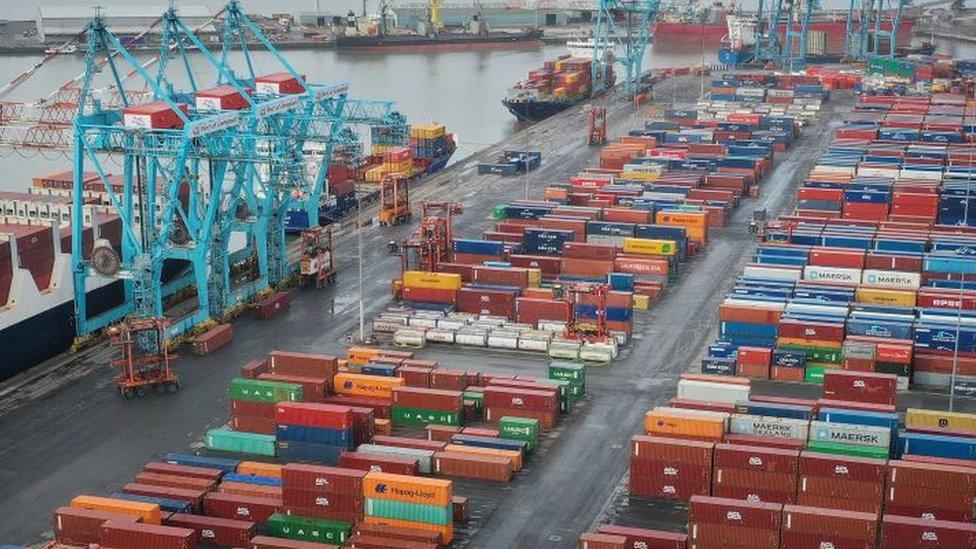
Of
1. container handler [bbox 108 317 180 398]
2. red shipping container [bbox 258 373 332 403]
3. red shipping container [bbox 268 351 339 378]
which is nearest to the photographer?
red shipping container [bbox 258 373 332 403]

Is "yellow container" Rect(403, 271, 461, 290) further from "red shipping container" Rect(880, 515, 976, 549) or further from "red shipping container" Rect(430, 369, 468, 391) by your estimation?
"red shipping container" Rect(880, 515, 976, 549)

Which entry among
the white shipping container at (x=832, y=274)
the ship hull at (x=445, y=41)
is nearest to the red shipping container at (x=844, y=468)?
the white shipping container at (x=832, y=274)

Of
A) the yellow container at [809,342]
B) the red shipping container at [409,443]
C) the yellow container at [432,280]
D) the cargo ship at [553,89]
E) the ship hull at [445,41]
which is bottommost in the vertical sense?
the red shipping container at [409,443]

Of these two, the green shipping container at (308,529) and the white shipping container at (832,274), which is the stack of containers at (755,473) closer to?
the green shipping container at (308,529)

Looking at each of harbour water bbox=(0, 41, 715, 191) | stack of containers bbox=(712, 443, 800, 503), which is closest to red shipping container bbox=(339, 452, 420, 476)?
stack of containers bbox=(712, 443, 800, 503)

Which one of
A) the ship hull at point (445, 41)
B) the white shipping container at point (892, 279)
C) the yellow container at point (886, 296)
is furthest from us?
the ship hull at point (445, 41)

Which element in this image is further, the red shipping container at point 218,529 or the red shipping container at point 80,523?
the red shipping container at point 80,523

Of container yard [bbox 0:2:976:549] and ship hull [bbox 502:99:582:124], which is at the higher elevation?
ship hull [bbox 502:99:582:124]

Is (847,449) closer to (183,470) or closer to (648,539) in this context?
(648,539)

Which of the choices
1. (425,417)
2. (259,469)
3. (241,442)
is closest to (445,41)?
(425,417)
